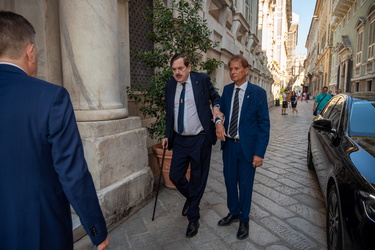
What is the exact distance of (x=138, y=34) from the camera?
15.6 ft

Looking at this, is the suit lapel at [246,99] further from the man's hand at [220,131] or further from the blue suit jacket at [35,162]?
the blue suit jacket at [35,162]

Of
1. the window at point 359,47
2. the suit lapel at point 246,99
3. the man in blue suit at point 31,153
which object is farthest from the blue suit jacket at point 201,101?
the window at point 359,47

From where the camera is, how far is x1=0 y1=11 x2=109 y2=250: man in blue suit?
1090 millimetres

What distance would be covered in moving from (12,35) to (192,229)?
2.43 meters

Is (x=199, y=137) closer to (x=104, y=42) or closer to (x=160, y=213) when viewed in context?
(x=160, y=213)

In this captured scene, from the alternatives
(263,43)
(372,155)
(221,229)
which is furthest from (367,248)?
(263,43)

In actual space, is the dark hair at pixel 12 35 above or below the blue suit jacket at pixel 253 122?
above

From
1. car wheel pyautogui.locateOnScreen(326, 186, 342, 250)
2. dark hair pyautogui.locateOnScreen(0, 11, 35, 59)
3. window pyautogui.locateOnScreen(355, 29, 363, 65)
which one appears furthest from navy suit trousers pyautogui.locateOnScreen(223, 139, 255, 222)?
window pyautogui.locateOnScreen(355, 29, 363, 65)

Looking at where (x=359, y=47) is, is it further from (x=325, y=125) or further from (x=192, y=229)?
(x=192, y=229)

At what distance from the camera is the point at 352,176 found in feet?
6.26

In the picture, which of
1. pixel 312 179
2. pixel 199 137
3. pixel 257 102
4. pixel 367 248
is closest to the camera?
pixel 367 248

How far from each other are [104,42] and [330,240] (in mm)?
3171

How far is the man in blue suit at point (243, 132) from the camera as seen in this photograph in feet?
8.64

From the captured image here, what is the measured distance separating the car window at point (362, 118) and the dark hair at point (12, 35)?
9.36 ft
